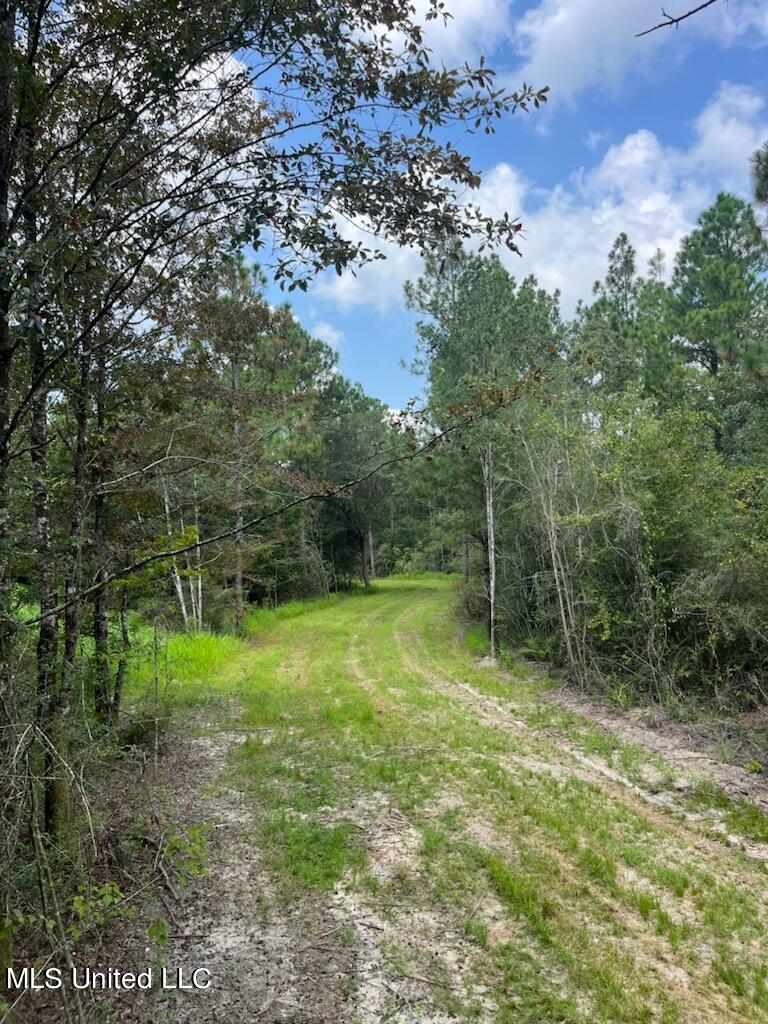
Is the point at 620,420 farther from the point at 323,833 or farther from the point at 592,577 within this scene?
the point at 323,833

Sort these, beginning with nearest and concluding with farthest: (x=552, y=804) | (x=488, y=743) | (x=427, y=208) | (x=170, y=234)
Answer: (x=427, y=208)
(x=170, y=234)
(x=552, y=804)
(x=488, y=743)


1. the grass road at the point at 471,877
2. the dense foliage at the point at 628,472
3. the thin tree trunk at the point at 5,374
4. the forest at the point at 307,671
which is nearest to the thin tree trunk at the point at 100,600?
the forest at the point at 307,671

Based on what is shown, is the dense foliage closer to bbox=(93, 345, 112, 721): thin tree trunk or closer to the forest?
the forest

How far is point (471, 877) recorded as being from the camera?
3746 millimetres

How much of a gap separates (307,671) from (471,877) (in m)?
7.21

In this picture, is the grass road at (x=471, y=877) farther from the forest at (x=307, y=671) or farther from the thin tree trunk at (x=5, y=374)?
the thin tree trunk at (x=5, y=374)

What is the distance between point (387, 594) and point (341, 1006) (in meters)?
22.5

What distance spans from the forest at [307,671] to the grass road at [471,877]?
0.08ft

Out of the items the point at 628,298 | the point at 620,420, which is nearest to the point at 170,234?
the point at 620,420

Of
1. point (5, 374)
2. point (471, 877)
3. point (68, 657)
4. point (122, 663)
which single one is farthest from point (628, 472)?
point (5, 374)

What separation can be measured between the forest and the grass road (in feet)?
0.08

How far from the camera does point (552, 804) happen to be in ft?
15.7

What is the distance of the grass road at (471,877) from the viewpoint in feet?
9.13

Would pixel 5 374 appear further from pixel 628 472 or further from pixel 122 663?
pixel 628 472
